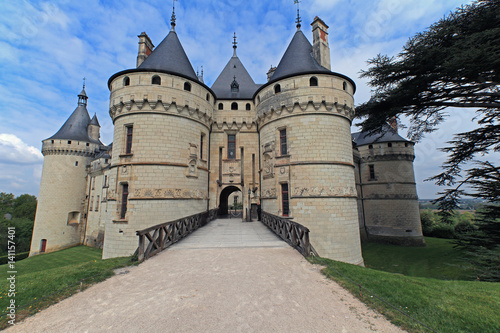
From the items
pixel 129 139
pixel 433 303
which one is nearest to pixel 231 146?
pixel 129 139

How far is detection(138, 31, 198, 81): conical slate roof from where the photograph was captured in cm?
1377

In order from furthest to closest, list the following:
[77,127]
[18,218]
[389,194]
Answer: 1. [18,218]
2. [77,127]
3. [389,194]

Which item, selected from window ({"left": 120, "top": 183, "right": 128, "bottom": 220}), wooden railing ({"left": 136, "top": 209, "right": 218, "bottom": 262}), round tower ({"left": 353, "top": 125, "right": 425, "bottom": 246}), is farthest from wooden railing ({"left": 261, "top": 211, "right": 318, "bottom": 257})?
round tower ({"left": 353, "top": 125, "right": 425, "bottom": 246})

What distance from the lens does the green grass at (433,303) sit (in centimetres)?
326

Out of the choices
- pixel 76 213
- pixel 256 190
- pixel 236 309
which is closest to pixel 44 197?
pixel 76 213

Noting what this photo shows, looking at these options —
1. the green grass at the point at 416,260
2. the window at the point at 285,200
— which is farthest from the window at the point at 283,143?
the green grass at the point at 416,260

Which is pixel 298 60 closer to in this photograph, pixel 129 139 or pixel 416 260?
pixel 129 139

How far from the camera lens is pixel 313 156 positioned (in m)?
13.1

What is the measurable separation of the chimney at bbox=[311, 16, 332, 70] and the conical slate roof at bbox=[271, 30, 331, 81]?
353 mm

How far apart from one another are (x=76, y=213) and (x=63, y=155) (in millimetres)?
7415

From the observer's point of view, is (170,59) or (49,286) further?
(170,59)

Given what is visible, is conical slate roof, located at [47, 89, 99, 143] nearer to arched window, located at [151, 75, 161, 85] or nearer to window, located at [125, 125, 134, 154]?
window, located at [125, 125, 134, 154]

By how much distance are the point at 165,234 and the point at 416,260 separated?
20.6 m

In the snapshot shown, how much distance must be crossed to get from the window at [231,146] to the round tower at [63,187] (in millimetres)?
21925
